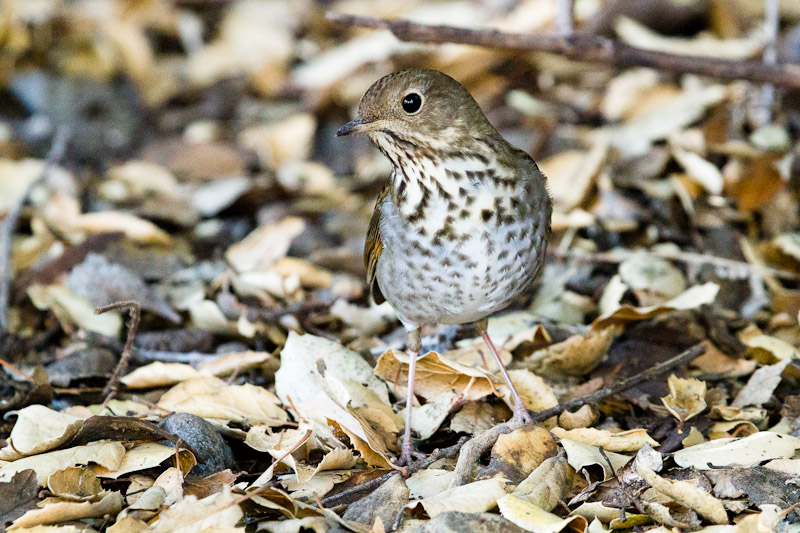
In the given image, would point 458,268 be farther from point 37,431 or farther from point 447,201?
point 37,431

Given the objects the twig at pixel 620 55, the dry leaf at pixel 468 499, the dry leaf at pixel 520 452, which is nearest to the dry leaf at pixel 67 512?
the dry leaf at pixel 468 499

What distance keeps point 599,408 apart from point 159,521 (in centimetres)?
174

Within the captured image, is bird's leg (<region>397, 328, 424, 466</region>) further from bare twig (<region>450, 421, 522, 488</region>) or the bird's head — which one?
the bird's head

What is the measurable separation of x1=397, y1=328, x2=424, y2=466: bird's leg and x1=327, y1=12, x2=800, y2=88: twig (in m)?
1.77

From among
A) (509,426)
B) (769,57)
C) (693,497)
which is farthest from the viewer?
(769,57)

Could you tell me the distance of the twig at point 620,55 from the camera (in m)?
4.81

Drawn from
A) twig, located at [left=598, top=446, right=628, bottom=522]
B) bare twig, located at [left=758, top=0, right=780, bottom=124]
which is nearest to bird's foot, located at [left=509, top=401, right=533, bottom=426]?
twig, located at [left=598, top=446, right=628, bottom=522]

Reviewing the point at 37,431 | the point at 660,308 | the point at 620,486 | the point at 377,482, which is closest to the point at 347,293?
the point at 660,308

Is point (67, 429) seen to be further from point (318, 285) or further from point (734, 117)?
point (734, 117)

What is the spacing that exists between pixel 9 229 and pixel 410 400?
278 centimetres

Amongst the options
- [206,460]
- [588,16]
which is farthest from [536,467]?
[588,16]

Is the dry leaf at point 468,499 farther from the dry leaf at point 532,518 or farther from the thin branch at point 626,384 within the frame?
the thin branch at point 626,384

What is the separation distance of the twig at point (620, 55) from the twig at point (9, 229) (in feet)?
8.10

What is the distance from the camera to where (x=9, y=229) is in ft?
16.2
